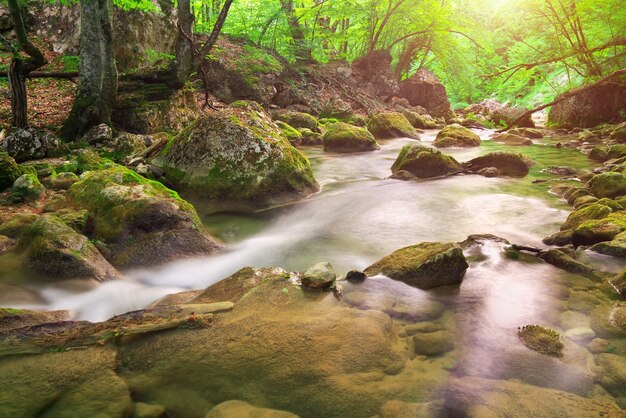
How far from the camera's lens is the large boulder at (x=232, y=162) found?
6301 millimetres

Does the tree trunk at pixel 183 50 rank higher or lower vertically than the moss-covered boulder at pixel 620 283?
Answer: higher

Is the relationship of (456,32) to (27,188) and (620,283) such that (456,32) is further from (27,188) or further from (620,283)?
(27,188)

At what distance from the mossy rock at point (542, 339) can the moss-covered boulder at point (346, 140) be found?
10.3m

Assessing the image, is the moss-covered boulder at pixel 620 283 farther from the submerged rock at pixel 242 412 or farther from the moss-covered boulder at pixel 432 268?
the submerged rock at pixel 242 412

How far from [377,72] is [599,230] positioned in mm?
23608

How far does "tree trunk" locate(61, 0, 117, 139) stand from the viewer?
25.7 ft

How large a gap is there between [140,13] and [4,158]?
8001 millimetres

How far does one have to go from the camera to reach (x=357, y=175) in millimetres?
9805

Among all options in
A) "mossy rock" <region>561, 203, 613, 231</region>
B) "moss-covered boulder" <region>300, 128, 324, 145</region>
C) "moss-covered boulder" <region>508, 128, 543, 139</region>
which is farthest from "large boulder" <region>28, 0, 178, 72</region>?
"moss-covered boulder" <region>508, 128, 543, 139</region>

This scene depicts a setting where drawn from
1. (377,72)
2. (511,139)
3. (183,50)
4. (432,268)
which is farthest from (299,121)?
(377,72)

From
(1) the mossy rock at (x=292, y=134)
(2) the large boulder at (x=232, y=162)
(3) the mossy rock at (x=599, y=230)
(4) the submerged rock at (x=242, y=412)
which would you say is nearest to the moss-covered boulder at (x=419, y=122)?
(1) the mossy rock at (x=292, y=134)

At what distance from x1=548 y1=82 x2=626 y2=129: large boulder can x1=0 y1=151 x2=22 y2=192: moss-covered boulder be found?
2051 cm

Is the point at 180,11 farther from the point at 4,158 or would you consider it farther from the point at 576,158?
the point at 576,158

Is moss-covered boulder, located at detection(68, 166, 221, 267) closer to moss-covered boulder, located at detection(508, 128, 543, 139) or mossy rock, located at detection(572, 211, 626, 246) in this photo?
mossy rock, located at detection(572, 211, 626, 246)
